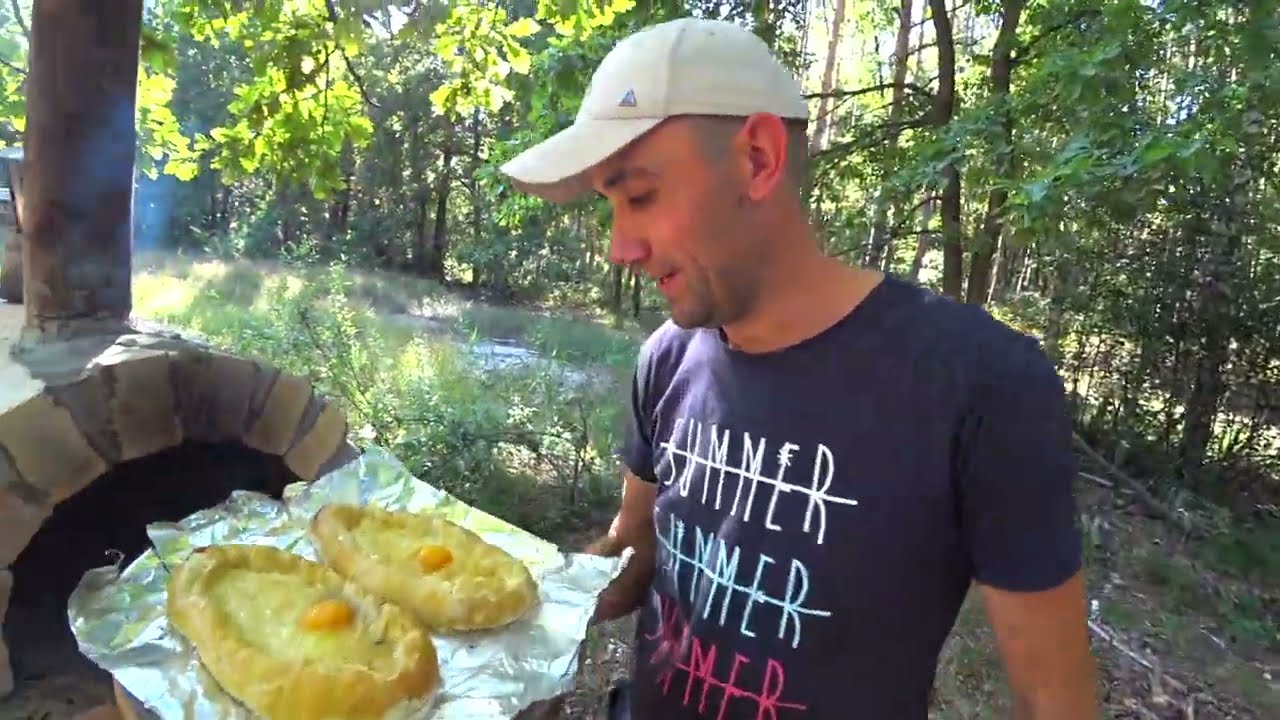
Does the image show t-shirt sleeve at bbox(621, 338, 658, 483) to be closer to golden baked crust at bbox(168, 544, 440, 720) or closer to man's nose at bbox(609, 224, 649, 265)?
man's nose at bbox(609, 224, 649, 265)

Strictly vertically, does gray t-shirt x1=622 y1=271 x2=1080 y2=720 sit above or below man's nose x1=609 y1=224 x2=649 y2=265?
below

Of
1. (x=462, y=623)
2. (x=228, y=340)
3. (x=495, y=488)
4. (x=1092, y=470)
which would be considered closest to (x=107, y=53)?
(x=462, y=623)

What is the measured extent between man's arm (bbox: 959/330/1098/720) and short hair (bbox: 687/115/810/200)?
0.36 m

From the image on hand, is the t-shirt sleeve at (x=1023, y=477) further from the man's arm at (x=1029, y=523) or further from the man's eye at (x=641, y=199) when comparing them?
the man's eye at (x=641, y=199)

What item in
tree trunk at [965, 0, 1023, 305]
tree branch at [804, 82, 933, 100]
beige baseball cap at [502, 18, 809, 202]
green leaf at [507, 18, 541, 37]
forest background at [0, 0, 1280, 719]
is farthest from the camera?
tree branch at [804, 82, 933, 100]

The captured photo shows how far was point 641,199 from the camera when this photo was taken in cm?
124

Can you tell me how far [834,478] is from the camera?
118 centimetres

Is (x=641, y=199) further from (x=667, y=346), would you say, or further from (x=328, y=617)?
(x=328, y=617)

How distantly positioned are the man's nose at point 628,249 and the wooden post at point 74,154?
2055mm

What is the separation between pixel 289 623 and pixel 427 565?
0.26 meters

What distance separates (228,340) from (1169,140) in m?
6.07

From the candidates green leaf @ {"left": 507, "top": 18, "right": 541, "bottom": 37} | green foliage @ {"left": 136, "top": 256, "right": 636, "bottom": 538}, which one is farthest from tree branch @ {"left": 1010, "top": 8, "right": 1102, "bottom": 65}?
green foliage @ {"left": 136, "top": 256, "right": 636, "bottom": 538}

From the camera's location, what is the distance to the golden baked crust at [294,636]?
1.43 m

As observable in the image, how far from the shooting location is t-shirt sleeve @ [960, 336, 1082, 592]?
1.04 m
